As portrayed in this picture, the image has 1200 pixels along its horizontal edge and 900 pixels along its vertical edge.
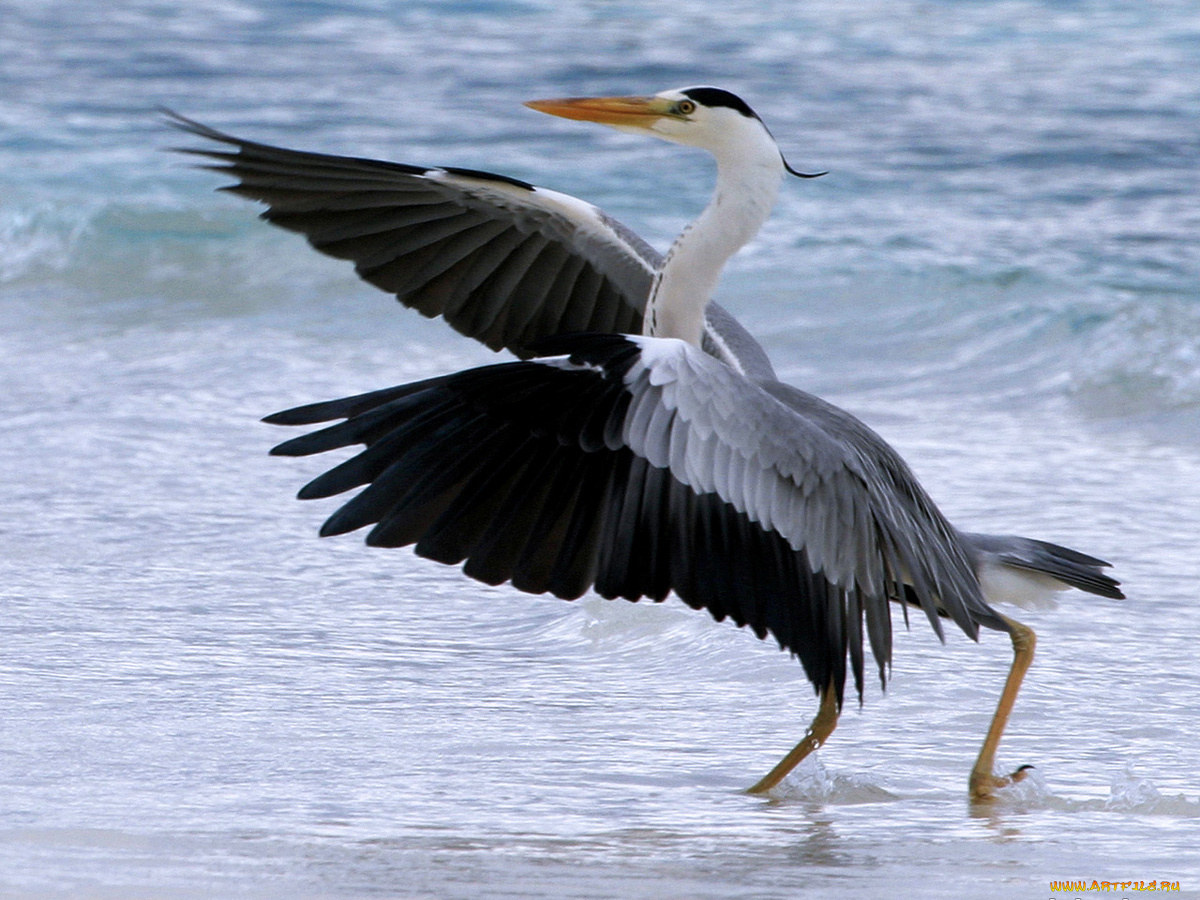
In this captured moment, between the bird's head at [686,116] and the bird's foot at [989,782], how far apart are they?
1.48 meters

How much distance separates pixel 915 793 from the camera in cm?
400

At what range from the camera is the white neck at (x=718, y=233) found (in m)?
4.57

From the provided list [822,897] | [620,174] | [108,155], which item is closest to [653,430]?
[822,897]

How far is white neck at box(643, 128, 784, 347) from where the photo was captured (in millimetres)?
4570

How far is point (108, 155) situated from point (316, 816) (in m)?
10.5

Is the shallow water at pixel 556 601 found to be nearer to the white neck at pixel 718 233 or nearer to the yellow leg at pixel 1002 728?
the yellow leg at pixel 1002 728

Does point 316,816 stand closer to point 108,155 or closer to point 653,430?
point 653,430

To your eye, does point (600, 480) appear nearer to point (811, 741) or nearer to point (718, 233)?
point (811, 741)

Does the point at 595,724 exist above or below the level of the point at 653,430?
below

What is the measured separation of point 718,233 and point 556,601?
1.33 metres

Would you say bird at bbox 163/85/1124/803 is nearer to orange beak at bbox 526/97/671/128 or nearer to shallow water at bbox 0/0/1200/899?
shallow water at bbox 0/0/1200/899

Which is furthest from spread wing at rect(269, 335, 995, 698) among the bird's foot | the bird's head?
the bird's head


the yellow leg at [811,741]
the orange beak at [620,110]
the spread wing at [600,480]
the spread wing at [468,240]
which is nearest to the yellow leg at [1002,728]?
the yellow leg at [811,741]

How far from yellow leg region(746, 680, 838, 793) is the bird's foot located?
0.32 metres
